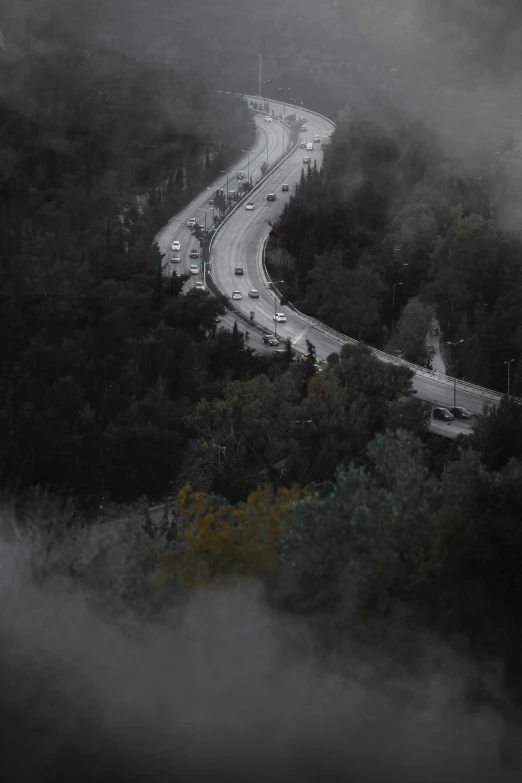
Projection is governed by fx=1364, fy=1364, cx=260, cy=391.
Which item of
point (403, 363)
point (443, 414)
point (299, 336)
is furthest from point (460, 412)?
point (299, 336)

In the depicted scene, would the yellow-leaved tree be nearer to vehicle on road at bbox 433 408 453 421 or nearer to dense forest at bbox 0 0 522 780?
dense forest at bbox 0 0 522 780

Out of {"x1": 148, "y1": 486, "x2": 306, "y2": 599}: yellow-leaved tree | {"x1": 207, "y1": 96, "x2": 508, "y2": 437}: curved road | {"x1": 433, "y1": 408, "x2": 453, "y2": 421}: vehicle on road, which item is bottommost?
{"x1": 207, "y1": 96, "x2": 508, "y2": 437}: curved road

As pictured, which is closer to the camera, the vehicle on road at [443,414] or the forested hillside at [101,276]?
the forested hillside at [101,276]

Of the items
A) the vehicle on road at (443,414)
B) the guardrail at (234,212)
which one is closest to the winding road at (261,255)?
the guardrail at (234,212)

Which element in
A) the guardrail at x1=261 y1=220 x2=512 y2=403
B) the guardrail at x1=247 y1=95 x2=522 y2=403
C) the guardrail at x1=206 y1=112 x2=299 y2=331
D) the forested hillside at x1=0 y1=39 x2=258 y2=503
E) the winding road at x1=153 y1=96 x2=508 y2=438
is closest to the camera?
the forested hillside at x1=0 y1=39 x2=258 y2=503

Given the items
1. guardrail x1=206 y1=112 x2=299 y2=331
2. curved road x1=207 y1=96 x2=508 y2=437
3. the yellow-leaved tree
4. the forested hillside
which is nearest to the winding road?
curved road x1=207 y1=96 x2=508 y2=437

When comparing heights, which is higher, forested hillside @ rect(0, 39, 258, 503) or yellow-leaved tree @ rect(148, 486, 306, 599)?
yellow-leaved tree @ rect(148, 486, 306, 599)

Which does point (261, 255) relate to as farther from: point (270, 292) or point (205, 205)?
point (205, 205)

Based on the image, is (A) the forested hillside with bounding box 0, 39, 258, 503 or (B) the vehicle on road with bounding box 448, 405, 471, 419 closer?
(A) the forested hillside with bounding box 0, 39, 258, 503

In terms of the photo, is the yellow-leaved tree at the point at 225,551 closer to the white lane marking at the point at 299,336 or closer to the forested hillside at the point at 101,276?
the forested hillside at the point at 101,276

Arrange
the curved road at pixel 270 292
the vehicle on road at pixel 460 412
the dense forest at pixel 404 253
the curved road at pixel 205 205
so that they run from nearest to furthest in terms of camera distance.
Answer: the vehicle on road at pixel 460 412 → the curved road at pixel 270 292 → the dense forest at pixel 404 253 → the curved road at pixel 205 205
